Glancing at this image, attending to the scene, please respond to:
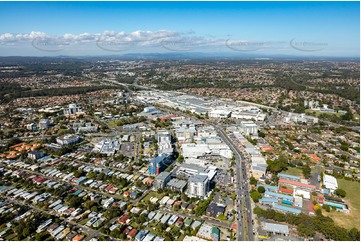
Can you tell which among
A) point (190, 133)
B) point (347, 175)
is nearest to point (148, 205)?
point (190, 133)

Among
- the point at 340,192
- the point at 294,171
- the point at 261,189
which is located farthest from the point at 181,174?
the point at 340,192

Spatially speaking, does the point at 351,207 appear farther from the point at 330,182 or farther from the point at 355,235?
the point at 355,235

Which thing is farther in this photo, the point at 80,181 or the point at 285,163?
the point at 285,163

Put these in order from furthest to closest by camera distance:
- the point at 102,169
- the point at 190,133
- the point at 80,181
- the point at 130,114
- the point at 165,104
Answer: the point at 165,104 < the point at 130,114 < the point at 190,133 < the point at 102,169 < the point at 80,181

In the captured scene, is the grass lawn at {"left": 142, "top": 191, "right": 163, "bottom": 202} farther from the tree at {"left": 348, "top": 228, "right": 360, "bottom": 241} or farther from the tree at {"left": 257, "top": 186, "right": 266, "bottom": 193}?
the tree at {"left": 348, "top": 228, "right": 360, "bottom": 241}

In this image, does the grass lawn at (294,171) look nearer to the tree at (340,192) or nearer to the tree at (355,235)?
the tree at (340,192)

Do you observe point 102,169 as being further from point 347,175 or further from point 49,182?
point 347,175

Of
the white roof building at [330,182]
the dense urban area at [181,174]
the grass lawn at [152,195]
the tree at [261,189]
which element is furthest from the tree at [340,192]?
the grass lawn at [152,195]
